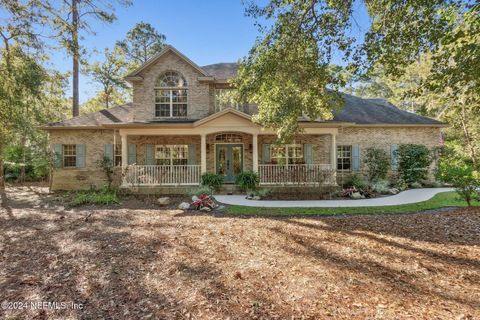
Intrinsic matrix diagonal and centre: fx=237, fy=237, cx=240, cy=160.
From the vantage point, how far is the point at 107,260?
4.29m

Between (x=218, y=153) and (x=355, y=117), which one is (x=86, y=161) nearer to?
(x=218, y=153)

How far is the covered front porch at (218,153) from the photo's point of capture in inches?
458

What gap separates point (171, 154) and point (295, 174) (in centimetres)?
698

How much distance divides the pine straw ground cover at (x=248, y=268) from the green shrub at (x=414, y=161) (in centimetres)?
666

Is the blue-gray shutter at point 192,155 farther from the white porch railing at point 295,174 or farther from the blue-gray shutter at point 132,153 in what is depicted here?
the white porch railing at point 295,174

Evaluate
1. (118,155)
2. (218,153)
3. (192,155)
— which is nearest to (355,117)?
→ (218,153)

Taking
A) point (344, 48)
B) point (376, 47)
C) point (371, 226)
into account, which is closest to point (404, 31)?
point (376, 47)

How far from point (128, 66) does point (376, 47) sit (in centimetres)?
2486

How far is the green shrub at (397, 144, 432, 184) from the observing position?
12688 mm

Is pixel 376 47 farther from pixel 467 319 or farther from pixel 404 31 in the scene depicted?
pixel 467 319

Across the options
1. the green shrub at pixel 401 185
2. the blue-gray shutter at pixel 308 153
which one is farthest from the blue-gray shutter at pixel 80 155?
the green shrub at pixel 401 185

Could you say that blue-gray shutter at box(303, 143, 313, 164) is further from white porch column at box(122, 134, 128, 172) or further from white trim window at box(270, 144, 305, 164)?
white porch column at box(122, 134, 128, 172)

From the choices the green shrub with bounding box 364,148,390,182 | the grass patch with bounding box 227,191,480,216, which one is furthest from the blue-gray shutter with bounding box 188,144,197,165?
the green shrub with bounding box 364,148,390,182

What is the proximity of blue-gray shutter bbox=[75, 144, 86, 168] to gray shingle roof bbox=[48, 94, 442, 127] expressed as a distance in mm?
1223
